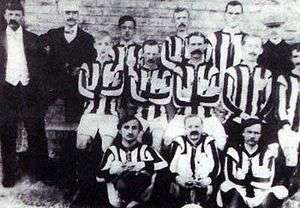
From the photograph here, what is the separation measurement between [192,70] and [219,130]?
1.88ft

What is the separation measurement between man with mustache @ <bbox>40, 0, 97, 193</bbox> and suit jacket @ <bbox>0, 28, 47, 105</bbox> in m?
0.06

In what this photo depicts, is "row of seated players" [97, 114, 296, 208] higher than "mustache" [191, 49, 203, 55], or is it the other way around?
"mustache" [191, 49, 203, 55]

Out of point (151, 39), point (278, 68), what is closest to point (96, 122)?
point (151, 39)

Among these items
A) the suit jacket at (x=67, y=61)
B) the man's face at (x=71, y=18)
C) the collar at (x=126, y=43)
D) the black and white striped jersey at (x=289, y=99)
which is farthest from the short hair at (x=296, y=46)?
the man's face at (x=71, y=18)

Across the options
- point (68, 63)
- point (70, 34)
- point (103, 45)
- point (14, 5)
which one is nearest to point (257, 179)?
point (103, 45)

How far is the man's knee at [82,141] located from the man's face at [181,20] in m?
1.26

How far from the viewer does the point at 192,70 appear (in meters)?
4.38

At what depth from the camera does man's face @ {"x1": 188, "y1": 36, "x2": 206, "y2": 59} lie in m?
4.34

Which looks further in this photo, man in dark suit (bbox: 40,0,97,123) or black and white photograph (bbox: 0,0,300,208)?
man in dark suit (bbox: 40,0,97,123)

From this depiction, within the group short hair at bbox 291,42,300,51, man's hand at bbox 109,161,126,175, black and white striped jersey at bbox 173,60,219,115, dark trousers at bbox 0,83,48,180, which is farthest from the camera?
dark trousers at bbox 0,83,48,180

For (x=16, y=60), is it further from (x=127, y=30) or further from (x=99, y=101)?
(x=127, y=30)

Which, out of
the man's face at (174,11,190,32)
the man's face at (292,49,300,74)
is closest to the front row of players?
the man's face at (292,49,300,74)

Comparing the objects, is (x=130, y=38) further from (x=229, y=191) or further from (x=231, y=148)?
(x=229, y=191)

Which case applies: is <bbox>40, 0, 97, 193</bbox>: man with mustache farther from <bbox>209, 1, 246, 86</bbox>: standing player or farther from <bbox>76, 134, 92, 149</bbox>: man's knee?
<bbox>209, 1, 246, 86</bbox>: standing player
